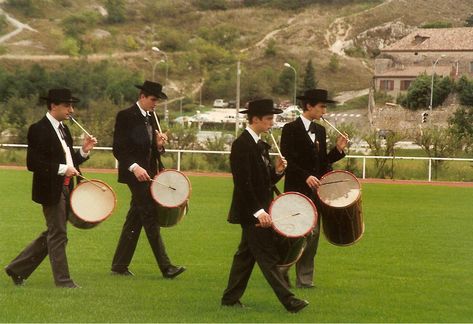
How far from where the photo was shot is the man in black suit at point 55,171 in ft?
34.3

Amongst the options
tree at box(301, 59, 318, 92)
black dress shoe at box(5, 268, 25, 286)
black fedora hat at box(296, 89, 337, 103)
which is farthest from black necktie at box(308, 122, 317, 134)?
tree at box(301, 59, 318, 92)

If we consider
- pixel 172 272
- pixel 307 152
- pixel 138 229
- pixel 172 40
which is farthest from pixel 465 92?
pixel 307 152

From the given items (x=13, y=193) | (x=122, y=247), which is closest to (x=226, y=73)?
(x=13, y=193)

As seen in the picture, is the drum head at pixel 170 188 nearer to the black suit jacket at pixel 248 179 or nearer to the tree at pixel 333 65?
the black suit jacket at pixel 248 179

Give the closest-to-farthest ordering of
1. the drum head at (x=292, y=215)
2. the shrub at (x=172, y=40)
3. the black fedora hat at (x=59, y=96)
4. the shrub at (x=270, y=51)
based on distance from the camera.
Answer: the drum head at (x=292, y=215)
the black fedora hat at (x=59, y=96)
the shrub at (x=270, y=51)
the shrub at (x=172, y=40)

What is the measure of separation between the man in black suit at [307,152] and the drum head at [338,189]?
106 millimetres

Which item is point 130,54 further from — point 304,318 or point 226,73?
point 304,318

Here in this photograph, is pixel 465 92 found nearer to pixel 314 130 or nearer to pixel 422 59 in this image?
pixel 422 59

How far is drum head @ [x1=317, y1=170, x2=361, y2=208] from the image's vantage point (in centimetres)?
1067

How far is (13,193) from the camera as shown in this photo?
929 inches

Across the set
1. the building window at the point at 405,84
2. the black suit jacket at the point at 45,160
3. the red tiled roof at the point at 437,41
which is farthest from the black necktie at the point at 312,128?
the red tiled roof at the point at 437,41

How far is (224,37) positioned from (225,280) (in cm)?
13678

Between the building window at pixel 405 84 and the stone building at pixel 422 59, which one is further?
the stone building at pixel 422 59

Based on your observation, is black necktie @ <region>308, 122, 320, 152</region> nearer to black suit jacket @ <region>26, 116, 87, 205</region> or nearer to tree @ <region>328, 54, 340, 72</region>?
black suit jacket @ <region>26, 116, 87, 205</region>
